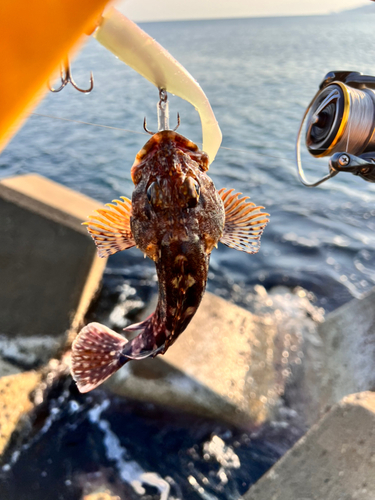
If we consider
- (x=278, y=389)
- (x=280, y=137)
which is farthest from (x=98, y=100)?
(x=278, y=389)

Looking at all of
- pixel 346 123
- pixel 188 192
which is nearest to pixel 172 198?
pixel 188 192

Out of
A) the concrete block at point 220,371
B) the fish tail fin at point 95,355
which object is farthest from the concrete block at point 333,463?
the fish tail fin at point 95,355

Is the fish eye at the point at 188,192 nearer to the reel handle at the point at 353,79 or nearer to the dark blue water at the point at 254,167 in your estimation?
the dark blue water at the point at 254,167

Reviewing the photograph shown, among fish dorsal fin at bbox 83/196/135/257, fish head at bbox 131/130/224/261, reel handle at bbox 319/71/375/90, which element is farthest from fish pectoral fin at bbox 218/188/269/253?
reel handle at bbox 319/71/375/90

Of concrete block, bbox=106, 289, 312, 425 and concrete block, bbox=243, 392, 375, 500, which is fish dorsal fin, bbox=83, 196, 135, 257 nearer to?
concrete block, bbox=243, 392, 375, 500

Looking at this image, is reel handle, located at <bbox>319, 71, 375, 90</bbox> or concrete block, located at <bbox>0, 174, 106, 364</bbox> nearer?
reel handle, located at <bbox>319, 71, 375, 90</bbox>

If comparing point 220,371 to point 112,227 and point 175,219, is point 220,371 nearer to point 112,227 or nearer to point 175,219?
point 112,227

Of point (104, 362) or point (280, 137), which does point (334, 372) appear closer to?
point (104, 362)
